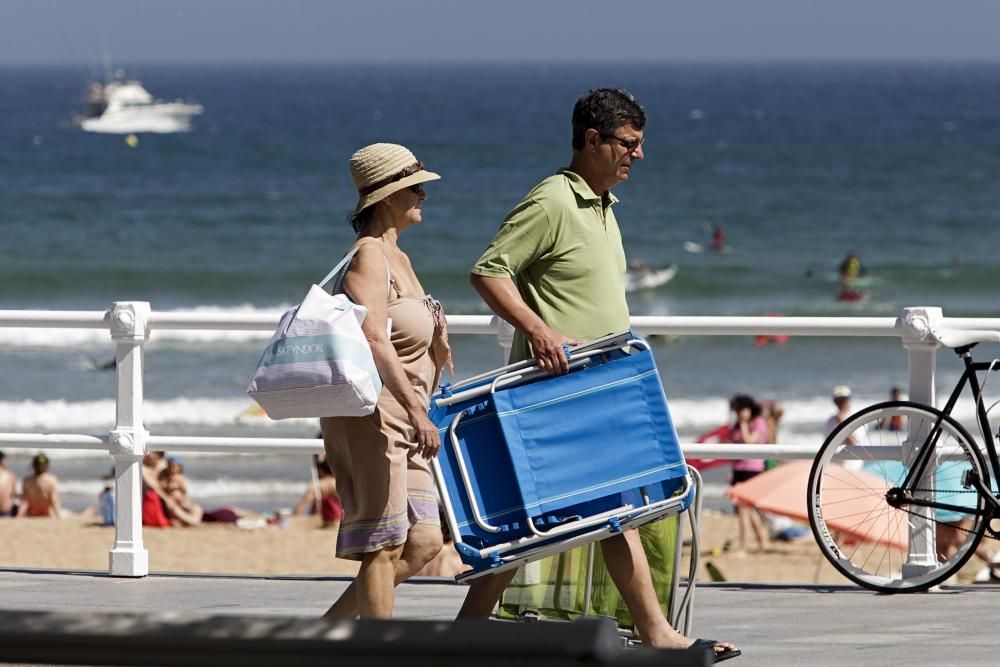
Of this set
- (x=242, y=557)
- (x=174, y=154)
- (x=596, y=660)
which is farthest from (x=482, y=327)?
(x=174, y=154)

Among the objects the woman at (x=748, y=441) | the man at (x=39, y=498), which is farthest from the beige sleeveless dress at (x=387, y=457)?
the man at (x=39, y=498)

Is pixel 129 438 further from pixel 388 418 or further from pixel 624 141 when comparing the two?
pixel 624 141

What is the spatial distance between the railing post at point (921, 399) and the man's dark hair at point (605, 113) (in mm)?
1889

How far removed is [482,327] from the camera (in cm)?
605

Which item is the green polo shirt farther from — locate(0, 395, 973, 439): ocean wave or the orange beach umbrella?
locate(0, 395, 973, 439): ocean wave

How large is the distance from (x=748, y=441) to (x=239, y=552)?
171 inches

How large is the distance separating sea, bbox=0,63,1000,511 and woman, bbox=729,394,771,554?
13.8 feet

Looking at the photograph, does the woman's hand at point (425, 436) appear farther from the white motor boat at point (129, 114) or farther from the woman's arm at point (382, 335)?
the white motor boat at point (129, 114)

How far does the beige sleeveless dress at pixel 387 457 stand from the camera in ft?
13.5

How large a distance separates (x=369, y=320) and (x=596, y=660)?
2.39 m

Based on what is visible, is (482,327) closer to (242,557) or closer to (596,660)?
(596,660)

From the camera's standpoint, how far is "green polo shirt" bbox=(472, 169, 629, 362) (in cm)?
429

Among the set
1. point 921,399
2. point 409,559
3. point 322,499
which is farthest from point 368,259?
point 322,499

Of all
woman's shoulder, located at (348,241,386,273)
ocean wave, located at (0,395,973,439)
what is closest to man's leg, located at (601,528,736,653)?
woman's shoulder, located at (348,241,386,273)
